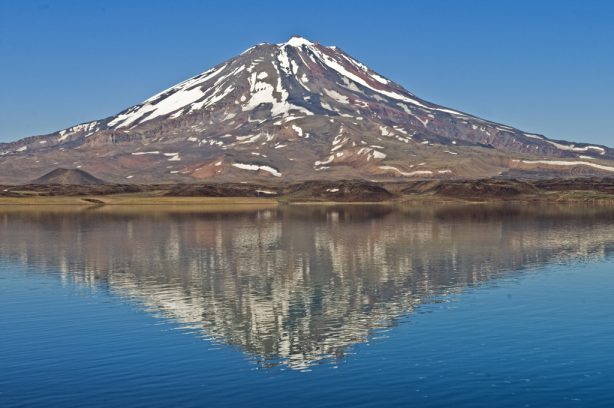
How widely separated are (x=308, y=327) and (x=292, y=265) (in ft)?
94.9

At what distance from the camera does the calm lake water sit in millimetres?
29344

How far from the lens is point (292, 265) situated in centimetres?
6956

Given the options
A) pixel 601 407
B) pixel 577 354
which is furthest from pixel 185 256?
pixel 601 407

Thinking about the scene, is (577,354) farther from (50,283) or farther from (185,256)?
(185,256)

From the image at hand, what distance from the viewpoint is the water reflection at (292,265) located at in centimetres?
4153

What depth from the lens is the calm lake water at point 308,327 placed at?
29.3 metres

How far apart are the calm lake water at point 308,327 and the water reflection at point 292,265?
21 centimetres

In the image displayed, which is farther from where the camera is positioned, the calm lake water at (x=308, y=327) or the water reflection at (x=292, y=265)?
the water reflection at (x=292, y=265)

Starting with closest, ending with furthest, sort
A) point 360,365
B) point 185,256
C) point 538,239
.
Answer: point 360,365 → point 185,256 → point 538,239

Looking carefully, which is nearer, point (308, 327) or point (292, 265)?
point (308, 327)

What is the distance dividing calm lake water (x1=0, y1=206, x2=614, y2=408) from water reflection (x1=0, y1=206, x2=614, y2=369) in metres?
0.21

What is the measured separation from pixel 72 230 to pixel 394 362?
90.2 metres

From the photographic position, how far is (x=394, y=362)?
33219mm

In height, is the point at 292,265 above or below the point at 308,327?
above
